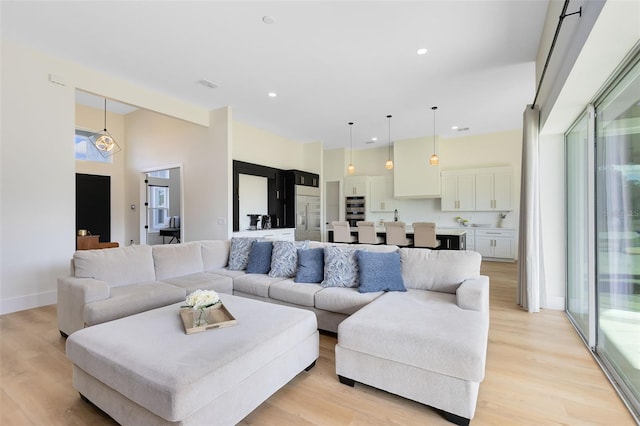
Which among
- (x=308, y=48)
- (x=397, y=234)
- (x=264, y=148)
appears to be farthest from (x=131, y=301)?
(x=264, y=148)

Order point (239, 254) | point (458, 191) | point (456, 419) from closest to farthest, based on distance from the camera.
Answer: point (456, 419) → point (239, 254) → point (458, 191)

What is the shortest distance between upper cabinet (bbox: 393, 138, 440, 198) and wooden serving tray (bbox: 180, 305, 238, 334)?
20.5 feet

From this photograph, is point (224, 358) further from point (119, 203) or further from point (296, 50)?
point (119, 203)

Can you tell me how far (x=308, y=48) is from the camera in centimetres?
347

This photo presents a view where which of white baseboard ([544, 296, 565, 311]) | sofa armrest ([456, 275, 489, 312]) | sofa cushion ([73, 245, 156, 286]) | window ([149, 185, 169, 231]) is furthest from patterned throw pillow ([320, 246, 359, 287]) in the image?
window ([149, 185, 169, 231])

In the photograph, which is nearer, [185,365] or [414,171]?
[185,365]

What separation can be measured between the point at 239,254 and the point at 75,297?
1.70m

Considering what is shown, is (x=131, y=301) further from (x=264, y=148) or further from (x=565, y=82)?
(x=264, y=148)

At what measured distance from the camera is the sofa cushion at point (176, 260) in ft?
11.1

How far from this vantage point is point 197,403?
4.48ft

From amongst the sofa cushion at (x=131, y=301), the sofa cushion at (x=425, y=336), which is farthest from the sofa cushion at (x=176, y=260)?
the sofa cushion at (x=425, y=336)

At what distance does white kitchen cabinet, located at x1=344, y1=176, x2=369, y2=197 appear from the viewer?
27.4 ft

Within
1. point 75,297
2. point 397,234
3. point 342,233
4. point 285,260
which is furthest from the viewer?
point 342,233

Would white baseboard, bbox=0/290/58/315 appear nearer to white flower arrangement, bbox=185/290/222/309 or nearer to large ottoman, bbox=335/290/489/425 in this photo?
white flower arrangement, bbox=185/290/222/309
